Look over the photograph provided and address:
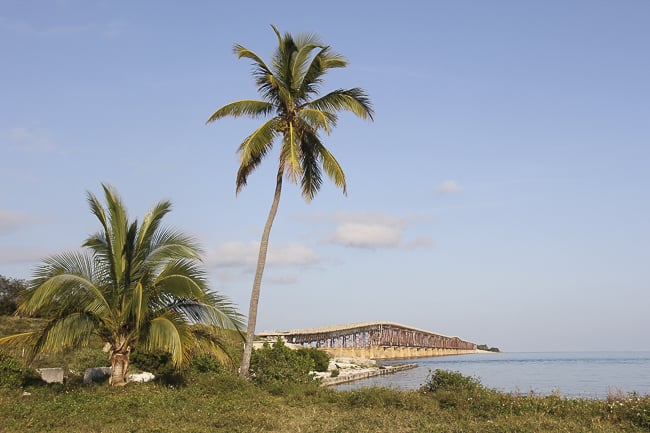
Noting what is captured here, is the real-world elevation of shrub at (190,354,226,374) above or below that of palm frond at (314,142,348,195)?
below

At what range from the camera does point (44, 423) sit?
1313cm

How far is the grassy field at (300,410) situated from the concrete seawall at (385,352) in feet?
165

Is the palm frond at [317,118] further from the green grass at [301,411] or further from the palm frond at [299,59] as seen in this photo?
the green grass at [301,411]

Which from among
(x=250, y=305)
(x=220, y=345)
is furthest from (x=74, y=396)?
(x=250, y=305)

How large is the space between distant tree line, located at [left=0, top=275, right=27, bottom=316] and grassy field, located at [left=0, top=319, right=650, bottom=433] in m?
29.0

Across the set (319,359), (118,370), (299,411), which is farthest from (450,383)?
(319,359)

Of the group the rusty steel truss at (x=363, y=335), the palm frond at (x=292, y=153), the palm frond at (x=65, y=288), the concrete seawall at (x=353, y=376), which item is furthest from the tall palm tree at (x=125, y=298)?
the rusty steel truss at (x=363, y=335)

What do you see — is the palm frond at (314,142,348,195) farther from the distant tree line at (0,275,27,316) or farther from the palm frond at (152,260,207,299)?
the distant tree line at (0,275,27,316)

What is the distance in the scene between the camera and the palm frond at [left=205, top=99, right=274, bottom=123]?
71.8ft

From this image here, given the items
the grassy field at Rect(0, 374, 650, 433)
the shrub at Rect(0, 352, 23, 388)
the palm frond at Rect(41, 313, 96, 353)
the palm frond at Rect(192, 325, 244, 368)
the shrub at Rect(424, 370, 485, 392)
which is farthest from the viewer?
Answer: the palm frond at Rect(192, 325, 244, 368)

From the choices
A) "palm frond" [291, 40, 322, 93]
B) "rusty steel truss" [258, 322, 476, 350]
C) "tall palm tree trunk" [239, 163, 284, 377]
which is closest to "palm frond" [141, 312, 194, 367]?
"tall palm tree trunk" [239, 163, 284, 377]

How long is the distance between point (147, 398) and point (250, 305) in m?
5.64

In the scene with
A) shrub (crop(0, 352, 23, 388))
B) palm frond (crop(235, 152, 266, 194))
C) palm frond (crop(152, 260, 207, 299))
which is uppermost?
palm frond (crop(235, 152, 266, 194))

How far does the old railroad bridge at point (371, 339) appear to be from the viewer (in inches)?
3155
